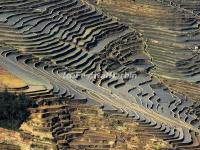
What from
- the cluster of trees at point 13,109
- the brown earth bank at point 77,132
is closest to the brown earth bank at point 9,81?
the cluster of trees at point 13,109

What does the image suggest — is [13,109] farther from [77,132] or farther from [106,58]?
[106,58]

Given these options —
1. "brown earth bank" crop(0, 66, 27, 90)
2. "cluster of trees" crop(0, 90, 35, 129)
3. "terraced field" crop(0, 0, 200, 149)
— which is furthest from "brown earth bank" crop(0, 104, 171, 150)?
"brown earth bank" crop(0, 66, 27, 90)

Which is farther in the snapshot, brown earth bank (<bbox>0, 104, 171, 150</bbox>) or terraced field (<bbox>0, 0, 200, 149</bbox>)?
terraced field (<bbox>0, 0, 200, 149</bbox>)

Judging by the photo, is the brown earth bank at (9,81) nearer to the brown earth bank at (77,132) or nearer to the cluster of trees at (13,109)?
the cluster of trees at (13,109)

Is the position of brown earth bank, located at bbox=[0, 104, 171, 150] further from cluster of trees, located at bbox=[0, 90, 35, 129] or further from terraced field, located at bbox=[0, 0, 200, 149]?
cluster of trees, located at bbox=[0, 90, 35, 129]

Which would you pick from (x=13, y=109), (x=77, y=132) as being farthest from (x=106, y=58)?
(x=13, y=109)

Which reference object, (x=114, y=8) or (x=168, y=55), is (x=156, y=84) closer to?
(x=168, y=55)
